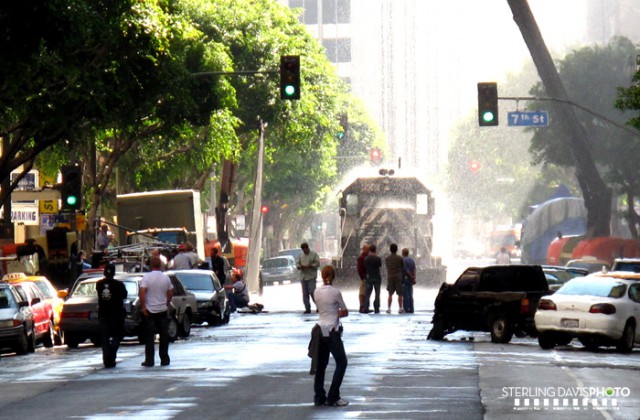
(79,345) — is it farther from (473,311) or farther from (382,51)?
(382,51)

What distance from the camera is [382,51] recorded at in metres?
167

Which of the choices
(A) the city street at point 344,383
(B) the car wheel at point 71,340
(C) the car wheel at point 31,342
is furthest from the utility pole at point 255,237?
(C) the car wheel at point 31,342

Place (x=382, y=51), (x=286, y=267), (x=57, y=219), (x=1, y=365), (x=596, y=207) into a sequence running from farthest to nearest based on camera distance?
(x=382, y=51), (x=286, y=267), (x=596, y=207), (x=57, y=219), (x=1, y=365)

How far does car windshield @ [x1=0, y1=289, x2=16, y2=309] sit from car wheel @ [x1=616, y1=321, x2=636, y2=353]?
11.3 m

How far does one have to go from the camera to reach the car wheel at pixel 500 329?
28.9 meters

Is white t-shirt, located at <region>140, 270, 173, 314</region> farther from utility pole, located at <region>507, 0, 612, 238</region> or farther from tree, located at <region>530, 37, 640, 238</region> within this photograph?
tree, located at <region>530, 37, 640, 238</region>

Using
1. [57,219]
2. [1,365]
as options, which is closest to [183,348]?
[1,365]

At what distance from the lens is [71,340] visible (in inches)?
1178

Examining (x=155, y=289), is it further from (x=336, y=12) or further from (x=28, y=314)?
(x=336, y=12)

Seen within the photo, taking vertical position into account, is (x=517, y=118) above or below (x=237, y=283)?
above

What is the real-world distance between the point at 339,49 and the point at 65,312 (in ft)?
470

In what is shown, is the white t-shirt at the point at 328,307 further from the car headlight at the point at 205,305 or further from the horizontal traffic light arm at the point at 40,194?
the horizontal traffic light arm at the point at 40,194

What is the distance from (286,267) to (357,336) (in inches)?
1969

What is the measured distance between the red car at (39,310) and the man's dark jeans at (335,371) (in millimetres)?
13248
